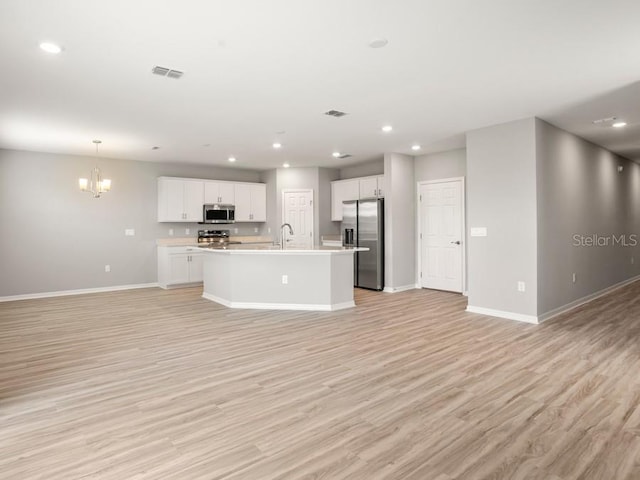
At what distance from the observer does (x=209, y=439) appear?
227 centimetres

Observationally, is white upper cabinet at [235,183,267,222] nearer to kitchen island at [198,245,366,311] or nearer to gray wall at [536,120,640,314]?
kitchen island at [198,245,366,311]

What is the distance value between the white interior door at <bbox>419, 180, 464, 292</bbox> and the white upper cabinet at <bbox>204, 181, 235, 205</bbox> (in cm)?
426

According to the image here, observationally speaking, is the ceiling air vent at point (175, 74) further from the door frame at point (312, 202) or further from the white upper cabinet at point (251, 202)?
the door frame at point (312, 202)

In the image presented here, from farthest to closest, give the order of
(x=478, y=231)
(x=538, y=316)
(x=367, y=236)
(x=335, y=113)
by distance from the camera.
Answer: (x=367, y=236) → (x=478, y=231) → (x=538, y=316) → (x=335, y=113)

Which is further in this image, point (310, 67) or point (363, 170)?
point (363, 170)

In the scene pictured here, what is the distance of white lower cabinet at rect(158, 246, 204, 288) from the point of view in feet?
25.6

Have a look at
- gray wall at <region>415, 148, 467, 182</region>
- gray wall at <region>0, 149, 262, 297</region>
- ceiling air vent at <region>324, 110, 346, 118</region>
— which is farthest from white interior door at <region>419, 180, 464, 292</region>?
gray wall at <region>0, 149, 262, 297</region>

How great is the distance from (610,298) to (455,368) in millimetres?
4725

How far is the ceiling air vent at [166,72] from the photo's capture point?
335cm

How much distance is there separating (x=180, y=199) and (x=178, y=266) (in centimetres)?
145

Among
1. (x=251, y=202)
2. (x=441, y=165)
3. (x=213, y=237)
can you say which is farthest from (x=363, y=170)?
(x=213, y=237)

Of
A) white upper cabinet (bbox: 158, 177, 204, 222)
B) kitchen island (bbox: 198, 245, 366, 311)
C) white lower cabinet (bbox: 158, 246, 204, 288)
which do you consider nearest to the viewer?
kitchen island (bbox: 198, 245, 366, 311)

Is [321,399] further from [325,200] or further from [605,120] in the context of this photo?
[325,200]

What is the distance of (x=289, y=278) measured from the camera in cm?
577
